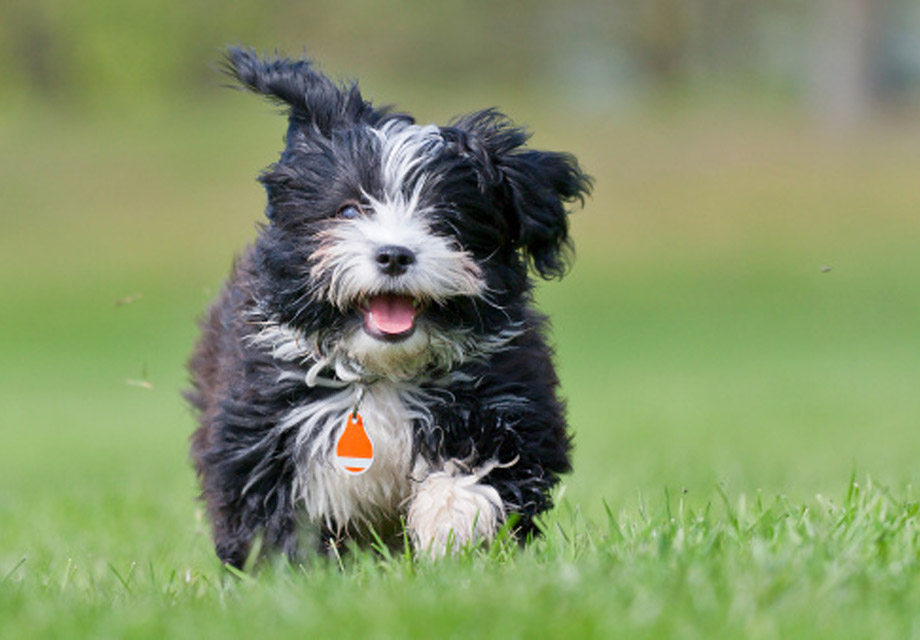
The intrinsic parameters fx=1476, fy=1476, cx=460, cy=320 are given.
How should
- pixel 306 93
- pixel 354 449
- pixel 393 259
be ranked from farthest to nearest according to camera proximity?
pixel 306 93 < pixel 354 449 < pixel 393 259

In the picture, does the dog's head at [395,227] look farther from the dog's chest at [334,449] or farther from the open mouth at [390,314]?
the dog's chest at [334,449]

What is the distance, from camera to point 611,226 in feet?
94.0

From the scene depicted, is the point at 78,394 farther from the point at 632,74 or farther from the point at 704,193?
the point at 632,74

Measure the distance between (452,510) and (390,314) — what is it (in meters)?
0.62

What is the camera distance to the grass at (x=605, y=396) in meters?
2.98

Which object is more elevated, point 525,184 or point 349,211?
point 525,184

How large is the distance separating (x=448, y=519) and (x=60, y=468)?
697cm

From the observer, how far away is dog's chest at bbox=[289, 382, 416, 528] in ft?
15.0

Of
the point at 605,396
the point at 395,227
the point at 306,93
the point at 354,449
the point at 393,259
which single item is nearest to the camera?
the point at 393,259

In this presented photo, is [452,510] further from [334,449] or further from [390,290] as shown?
[390,290]

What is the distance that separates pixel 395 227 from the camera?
4.39m

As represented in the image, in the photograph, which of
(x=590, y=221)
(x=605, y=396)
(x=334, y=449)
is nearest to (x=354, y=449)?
(x=334, y=449)

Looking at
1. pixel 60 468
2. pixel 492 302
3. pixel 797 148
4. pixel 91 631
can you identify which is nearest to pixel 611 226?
pixel 797 148

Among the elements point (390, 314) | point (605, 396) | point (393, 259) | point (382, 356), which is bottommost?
point (605, 396)
